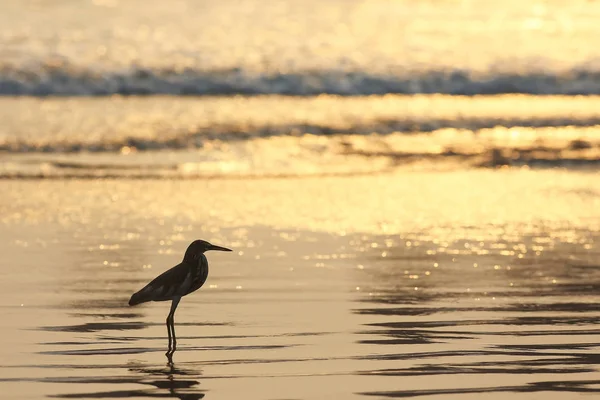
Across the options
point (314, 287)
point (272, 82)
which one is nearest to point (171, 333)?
point (314, 287)

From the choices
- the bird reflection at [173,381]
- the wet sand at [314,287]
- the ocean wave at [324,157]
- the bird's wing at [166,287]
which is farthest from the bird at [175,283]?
the ocean wave at [324,157]

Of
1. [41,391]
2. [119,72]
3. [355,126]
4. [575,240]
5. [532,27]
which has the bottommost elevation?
[41,391]

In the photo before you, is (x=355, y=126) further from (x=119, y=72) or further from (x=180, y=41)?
(x=180, y=41)

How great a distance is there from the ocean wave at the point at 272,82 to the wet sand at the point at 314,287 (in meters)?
7.62

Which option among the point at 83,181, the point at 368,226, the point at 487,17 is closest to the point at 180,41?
the point at 487,17

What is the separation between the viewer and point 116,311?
360 inches

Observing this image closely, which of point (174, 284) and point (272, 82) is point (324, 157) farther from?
point (174, 284)

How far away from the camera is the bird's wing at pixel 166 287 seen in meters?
8.07

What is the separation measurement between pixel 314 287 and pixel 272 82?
14246 millimetres

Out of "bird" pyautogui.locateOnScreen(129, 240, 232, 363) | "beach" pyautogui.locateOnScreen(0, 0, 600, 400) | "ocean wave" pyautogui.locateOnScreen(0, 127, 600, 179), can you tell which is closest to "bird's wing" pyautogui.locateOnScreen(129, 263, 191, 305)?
"bird" pyautogui.locateOnScreen(129, 240, 232, 363)

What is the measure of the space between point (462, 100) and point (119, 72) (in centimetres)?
625

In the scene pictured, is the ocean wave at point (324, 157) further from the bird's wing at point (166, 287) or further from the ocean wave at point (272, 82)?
the bird's wing at point (166, 287)

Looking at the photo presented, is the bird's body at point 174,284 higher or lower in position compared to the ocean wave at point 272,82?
lower

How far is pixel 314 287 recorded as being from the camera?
33.0 feet
